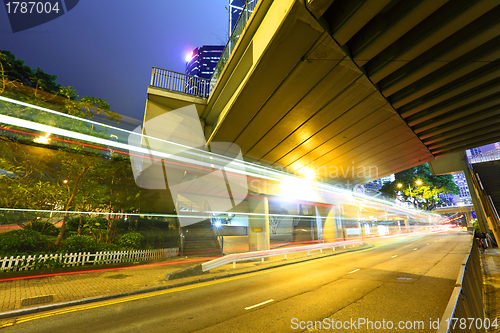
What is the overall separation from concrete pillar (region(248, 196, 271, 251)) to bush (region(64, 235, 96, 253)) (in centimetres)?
1039

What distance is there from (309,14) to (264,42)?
1.70 m

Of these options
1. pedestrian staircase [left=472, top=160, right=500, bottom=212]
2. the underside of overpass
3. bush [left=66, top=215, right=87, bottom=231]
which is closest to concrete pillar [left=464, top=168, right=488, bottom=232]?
pedestrian staircase [left=472, top=160, right=500, bottom=212]

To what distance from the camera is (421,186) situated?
3831cm

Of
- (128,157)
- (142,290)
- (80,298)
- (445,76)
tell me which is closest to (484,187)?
(445,76)

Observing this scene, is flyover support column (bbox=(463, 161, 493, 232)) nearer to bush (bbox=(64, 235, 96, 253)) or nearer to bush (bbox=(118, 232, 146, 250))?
bush (bbox=(118, 232, 146, 250))

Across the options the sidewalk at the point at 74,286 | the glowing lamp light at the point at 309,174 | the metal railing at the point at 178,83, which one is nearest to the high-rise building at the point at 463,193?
the glowing lamp light at the point at 309,174

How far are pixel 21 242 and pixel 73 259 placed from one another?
248 centimetres

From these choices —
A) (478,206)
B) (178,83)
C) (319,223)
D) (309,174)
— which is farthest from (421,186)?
(178,83)

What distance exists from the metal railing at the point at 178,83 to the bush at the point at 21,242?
408 inches

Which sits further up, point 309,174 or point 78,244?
point 309,174

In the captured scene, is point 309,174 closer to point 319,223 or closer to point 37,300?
point 319,223

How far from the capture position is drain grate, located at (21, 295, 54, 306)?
650cm

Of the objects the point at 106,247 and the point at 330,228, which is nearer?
the point at 106,247

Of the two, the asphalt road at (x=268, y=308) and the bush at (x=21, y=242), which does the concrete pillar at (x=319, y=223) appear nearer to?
the asphalt road at (x=268, y=308)
